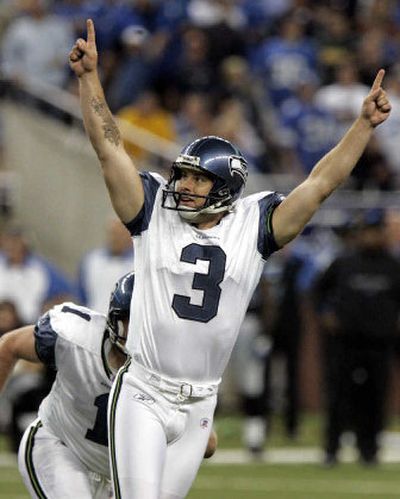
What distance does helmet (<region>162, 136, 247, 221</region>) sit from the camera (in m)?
6.74

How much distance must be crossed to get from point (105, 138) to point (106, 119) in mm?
77

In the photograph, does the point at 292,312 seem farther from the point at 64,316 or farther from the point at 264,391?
the point at 64,316

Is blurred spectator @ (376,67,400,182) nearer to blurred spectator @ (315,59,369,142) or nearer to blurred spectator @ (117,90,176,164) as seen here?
blurred spectator @ (315,59,369,142)

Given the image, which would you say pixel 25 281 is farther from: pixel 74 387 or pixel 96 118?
pixel 96 118

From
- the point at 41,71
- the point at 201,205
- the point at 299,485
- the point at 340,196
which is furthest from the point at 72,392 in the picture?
the point at 41,71

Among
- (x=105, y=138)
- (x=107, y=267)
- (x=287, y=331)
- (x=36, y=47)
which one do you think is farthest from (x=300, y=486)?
(x=36, y=47)

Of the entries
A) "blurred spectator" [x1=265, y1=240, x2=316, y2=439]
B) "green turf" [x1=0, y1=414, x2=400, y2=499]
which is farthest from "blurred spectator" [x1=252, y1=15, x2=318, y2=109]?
"green turf" [x1=0, y1=414, x2=400, y2=499]

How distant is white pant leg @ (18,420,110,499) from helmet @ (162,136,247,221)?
1072 mm

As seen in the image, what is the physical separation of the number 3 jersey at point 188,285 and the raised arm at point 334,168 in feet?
0.49

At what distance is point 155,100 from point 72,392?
30.9 ft

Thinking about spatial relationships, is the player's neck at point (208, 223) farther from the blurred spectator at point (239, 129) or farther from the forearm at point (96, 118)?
the blurred spectator at point (239, 129)

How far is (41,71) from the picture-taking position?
16328mm

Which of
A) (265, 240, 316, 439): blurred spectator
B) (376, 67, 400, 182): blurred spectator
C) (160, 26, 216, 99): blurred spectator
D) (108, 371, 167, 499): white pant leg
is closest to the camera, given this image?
(108, 371, 167, 499): white pant leg

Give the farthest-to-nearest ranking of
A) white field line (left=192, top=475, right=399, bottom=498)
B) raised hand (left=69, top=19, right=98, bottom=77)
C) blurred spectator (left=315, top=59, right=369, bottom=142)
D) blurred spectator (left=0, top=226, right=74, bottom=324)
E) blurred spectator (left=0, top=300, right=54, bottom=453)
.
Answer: blurred spectator (left=315, top=59, right=369, bottom=142), blurred spectator (left=0, top=226, right=74, bottom=324), blurred spectator (left=0, top=300, right=54, bottom=453), white field line (left=192, top=475, right=399, bottom=498), raised hand (left=69, top=19, right=98, bottom=77)
